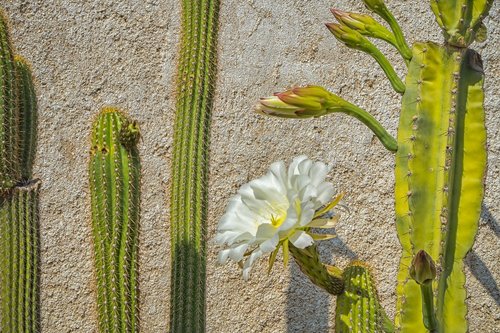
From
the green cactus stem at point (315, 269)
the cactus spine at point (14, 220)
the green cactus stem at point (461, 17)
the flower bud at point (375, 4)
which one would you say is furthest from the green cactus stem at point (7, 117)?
the green cactus stem at point (461, 17)

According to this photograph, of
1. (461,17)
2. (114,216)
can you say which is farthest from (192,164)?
(461,17)

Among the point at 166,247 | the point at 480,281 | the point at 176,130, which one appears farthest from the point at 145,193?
the point at 480,281

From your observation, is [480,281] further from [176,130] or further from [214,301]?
[176,130]

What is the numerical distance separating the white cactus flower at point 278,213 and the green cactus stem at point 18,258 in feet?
1.68

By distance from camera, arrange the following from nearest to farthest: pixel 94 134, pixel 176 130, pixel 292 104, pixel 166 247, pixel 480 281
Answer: pixel 292 104
pixel 94 134
pixel 176 130
pixel 480 281
pixel 166 247

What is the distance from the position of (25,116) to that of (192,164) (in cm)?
38

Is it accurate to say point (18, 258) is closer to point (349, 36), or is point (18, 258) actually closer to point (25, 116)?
point (25, 116)

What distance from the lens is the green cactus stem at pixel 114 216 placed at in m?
1.28

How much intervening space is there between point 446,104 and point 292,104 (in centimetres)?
20

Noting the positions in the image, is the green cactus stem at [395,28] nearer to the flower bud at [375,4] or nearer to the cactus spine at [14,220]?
the flower bud at [375,4]

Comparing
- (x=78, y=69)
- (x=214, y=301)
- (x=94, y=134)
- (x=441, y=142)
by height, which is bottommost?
(x=214, y=301)

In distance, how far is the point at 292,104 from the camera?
925 millimetres

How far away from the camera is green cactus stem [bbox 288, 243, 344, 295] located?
104cm

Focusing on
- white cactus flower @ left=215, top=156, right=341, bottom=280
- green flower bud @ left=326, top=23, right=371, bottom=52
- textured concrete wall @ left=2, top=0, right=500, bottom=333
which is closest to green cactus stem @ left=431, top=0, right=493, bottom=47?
green flower bud @ left=326, top=23, right=371, bottom=52
